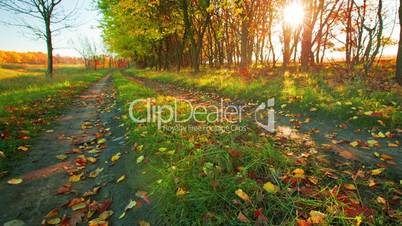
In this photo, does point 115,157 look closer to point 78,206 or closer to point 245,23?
point 78,206

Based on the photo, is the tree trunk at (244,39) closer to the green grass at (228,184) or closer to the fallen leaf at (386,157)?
the green grass at (228,184)

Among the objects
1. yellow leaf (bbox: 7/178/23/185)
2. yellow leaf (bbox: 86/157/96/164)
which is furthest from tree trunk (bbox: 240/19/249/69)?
yellow leaf (bbox: 7/178/23/185)

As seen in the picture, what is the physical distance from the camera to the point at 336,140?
170 inches

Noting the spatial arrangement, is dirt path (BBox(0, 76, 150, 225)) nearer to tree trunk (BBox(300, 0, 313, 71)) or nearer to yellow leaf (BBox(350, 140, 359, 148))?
yellow leaf (BBox(350, 140, 359, 148))

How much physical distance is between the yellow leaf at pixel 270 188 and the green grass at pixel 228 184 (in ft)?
0.15

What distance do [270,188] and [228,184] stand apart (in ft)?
1.42

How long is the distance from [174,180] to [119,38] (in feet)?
92.6

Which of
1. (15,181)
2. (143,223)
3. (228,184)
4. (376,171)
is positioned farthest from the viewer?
(15,181)

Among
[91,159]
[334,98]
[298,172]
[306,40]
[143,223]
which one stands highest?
[306,40]

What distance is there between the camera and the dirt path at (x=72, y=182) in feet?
8.68

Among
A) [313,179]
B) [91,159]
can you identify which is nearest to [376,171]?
[313,179]

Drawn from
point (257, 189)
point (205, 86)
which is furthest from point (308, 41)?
point (257, 189)

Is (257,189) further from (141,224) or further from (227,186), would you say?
(141,224)

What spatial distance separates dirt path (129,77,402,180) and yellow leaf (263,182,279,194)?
1292 mm
